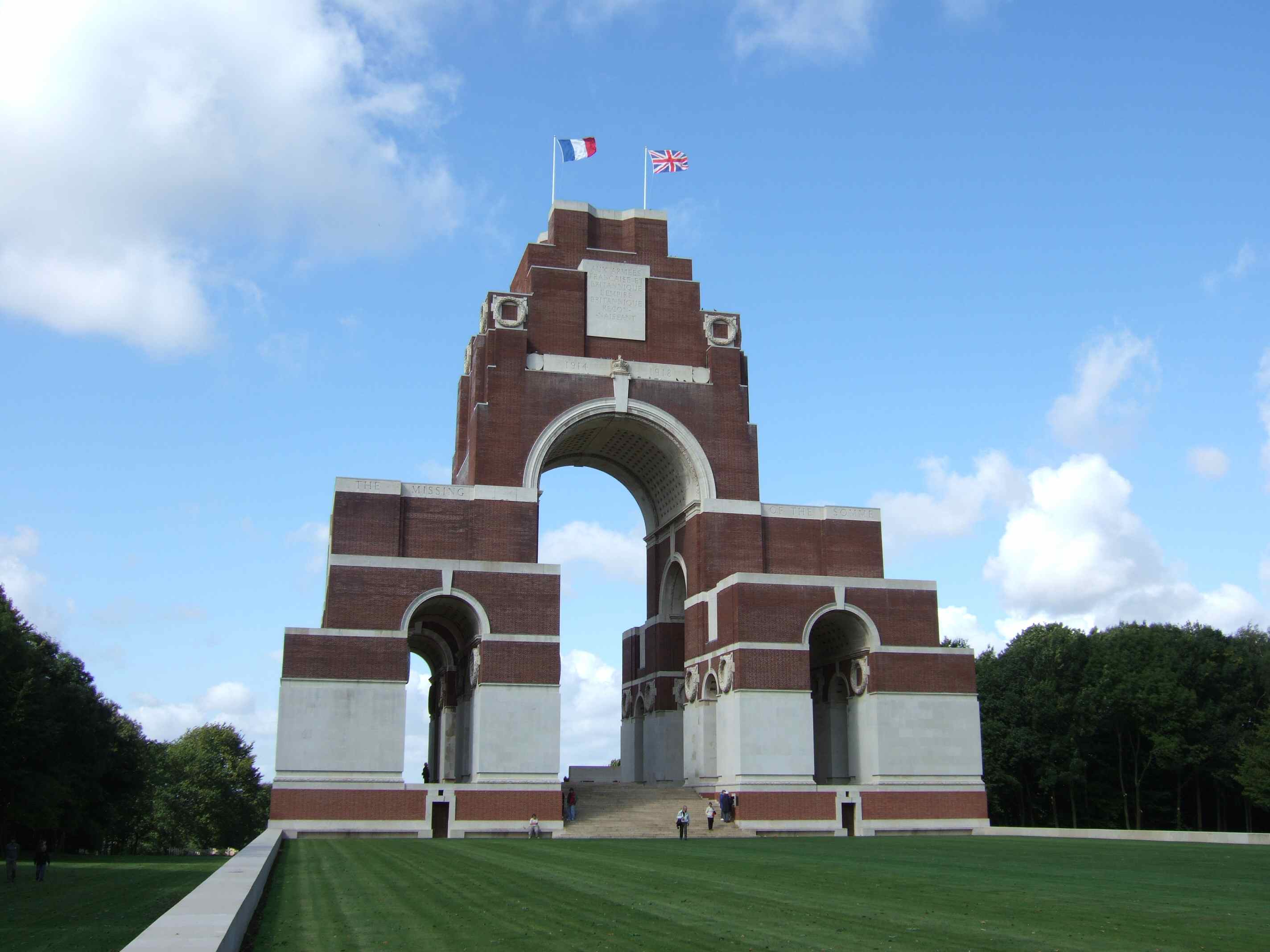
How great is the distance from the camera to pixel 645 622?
165ft

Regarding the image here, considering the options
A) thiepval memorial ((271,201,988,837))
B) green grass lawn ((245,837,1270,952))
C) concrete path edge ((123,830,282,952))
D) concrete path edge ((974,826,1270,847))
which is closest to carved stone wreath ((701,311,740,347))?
thiepval memorial ((271,201,988,837))

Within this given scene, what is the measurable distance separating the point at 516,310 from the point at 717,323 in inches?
310

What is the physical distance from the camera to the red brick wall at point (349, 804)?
1436 inches

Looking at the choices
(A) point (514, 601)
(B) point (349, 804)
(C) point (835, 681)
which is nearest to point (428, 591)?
(A) point (514, 601)

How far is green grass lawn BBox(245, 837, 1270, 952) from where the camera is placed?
12.7 metres

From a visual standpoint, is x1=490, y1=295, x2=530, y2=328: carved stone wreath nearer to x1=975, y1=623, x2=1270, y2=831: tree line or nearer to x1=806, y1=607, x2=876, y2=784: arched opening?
x1=806, y1=607, x2=876, y2=784: arched opening

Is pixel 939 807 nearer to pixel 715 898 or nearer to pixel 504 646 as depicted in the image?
pixel 504 646

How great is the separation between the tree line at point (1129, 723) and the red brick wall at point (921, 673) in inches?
790

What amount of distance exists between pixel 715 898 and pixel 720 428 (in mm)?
29763

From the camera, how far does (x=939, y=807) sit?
130ft

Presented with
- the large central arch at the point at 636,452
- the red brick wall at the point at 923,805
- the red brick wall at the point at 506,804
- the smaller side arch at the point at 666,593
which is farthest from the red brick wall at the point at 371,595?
the red brick wall at the point at 923,805

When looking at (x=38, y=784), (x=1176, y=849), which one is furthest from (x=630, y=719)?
(x=1176, y=849)

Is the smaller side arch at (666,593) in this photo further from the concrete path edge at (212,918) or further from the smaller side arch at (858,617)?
the concrete path edge at (212,918)

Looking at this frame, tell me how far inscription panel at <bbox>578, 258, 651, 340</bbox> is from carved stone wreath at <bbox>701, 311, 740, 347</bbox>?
2.45m
